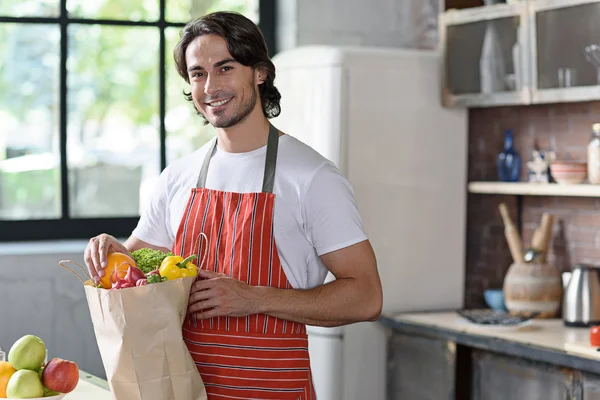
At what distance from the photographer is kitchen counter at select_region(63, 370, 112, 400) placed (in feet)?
8.07

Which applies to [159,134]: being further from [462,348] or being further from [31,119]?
[462,348]

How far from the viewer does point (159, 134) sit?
4645 mm

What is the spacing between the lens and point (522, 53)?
12.9 feet

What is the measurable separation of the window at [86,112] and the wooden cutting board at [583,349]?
210 cm

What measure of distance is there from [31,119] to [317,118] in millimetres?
1300

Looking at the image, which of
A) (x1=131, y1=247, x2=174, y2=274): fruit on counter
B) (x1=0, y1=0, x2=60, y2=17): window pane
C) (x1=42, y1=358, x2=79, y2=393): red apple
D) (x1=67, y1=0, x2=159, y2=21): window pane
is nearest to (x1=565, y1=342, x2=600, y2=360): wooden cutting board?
(x1=131, y1=247, x2=174, y2=274): fruit on counter

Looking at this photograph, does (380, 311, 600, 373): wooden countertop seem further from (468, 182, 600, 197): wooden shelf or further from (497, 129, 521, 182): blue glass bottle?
(497, 129, 521, 182): blue glass bottle

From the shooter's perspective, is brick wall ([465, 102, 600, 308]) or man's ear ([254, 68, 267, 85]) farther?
brick wall ([465, 102, 600, 308])

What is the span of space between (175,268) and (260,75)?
56 cm

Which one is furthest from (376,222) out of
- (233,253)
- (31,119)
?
(233,253)

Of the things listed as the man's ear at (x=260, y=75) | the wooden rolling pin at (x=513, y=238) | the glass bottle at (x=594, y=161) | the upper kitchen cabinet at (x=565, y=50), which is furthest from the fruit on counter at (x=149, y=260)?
the wooden rolling pin at (x=513, y=238)

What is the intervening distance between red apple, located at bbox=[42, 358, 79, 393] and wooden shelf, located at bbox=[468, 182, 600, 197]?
7.33 ft

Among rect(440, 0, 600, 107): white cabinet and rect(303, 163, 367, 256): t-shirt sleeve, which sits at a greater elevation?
rect(440, 0, 600, 107): white cabinet

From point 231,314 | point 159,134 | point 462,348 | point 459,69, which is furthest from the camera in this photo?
point 159,134
